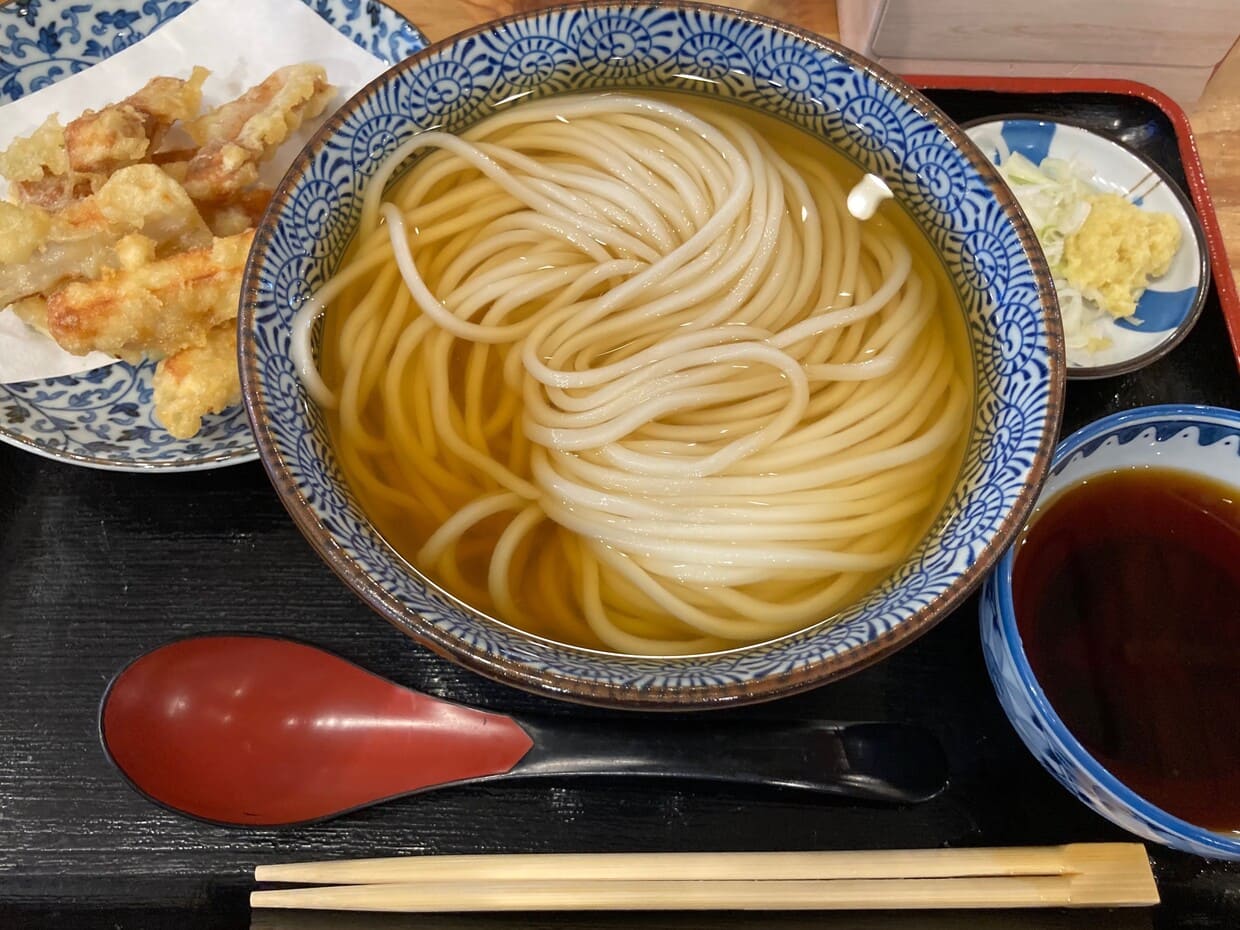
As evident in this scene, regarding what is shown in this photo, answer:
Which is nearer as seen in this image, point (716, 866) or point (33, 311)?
point (716, 866)

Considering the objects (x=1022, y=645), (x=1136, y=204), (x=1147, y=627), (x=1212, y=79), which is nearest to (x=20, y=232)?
(x=1022, y=645)

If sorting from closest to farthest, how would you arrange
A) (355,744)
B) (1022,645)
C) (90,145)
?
(1022,645) < (355,744) < (90,145)

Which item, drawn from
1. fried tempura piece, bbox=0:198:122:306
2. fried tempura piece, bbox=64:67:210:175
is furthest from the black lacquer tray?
fried tempura piece, bbox=64:67:210:175

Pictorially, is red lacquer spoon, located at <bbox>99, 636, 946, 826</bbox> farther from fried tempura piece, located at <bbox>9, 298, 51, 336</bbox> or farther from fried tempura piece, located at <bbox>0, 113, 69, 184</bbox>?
fried tempura piece, located at <bbox>0, 113, 69, 184</bbox>

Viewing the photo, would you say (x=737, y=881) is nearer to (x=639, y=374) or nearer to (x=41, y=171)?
(x=639, y=374)

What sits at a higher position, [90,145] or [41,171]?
[90,145]

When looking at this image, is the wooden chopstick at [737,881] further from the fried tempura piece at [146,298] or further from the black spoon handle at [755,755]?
the fried tempura piece at [146,298]

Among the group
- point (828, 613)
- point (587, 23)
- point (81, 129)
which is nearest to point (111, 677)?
point (81, 129)

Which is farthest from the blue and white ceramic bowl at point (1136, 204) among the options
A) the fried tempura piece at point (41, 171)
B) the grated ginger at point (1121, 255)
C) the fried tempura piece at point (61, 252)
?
the fried tempura piece at point (41, 171)
